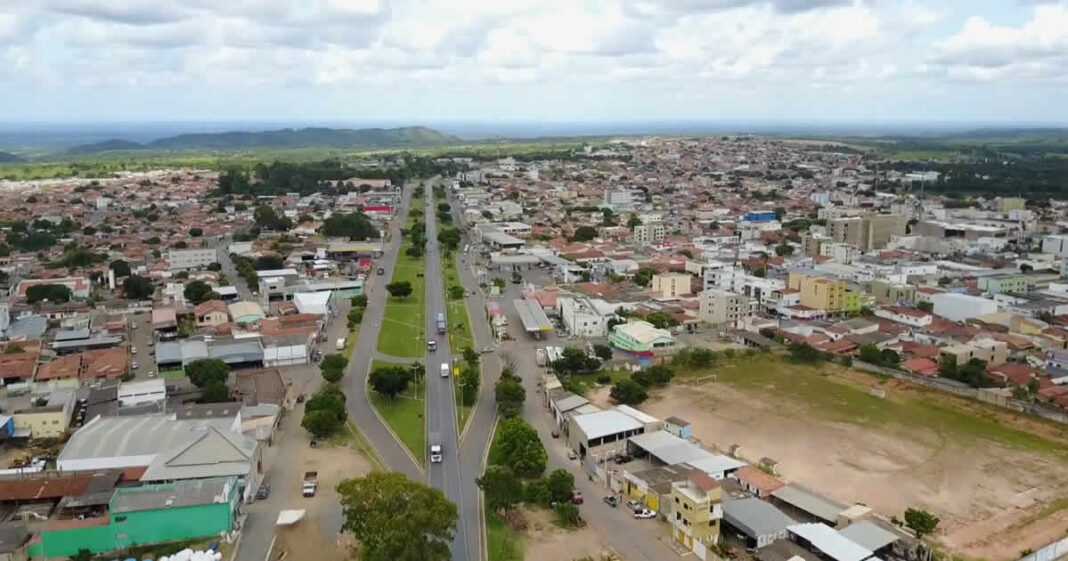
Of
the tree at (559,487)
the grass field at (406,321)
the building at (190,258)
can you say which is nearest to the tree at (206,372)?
the grass field at (406,321)

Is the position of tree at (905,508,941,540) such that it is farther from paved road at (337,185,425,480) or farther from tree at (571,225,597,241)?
tree at (571,225,597,241)

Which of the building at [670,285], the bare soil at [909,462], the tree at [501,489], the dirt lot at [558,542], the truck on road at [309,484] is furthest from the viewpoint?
the building at [670,285]

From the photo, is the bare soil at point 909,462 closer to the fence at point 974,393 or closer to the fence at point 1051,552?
the fence at point 1051,552

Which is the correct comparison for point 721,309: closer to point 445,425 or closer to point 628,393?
point 628,393

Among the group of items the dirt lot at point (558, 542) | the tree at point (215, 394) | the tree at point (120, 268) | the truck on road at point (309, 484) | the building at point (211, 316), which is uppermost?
the tree at point (120, 268)

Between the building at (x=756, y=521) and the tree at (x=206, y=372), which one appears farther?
the tree at (x=206, y=372)

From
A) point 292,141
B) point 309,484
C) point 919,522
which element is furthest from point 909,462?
point 292,141

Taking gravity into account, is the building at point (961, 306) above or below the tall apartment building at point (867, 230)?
below

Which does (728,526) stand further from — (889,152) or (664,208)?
(889,152)

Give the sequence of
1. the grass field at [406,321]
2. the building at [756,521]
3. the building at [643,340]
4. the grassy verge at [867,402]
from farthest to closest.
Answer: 1. the grass field at [406,321]
2. the building at [643,340]
3. the grassy verge at [867,402]
4. the building at [756,521]

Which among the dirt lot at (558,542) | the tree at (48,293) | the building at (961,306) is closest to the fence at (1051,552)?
the dirt lot at (558,542)
